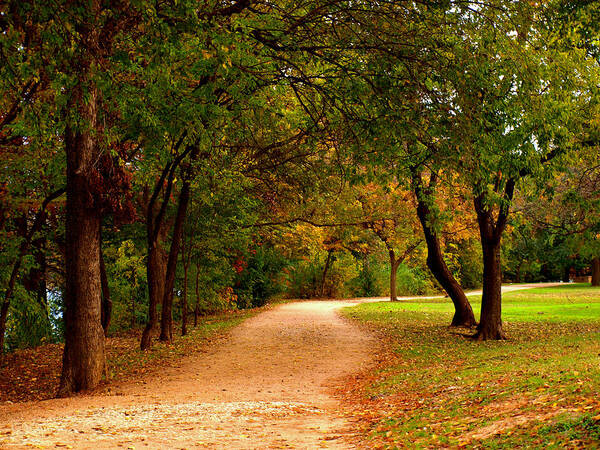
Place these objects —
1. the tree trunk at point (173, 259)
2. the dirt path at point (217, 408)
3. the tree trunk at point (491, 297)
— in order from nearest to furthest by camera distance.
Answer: the dirt path at point (217, 408) < the tree trunk at point (173, 259) < the tree trunk at point (491, 297)

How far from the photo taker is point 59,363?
15.3 metres

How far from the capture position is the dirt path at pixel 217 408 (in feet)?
22.8

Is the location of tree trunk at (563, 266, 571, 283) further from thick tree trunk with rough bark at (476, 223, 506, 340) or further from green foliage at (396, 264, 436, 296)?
thick tree trunk with rough bark at (476, 223, 506, 340)

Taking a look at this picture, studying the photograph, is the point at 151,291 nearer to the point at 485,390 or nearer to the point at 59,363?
the point at 59,363

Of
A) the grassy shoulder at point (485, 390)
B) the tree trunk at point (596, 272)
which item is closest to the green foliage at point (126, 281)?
the grassy shoulder at point (485, 390)

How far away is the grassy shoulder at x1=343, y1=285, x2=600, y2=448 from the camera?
19.7 ft

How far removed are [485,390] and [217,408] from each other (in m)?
3.94

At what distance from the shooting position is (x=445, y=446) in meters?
6.11

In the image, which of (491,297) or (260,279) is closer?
(491,297)

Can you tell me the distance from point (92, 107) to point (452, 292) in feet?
43.6

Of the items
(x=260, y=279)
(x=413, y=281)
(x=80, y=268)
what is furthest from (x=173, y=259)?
(x=413, y=281)

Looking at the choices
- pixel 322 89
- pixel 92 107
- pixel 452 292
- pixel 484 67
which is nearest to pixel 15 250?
pixel 92 107

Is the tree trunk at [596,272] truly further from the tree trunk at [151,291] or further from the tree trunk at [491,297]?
the tree trunk at [151,291]

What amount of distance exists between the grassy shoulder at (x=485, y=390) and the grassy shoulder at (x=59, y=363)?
527cm
